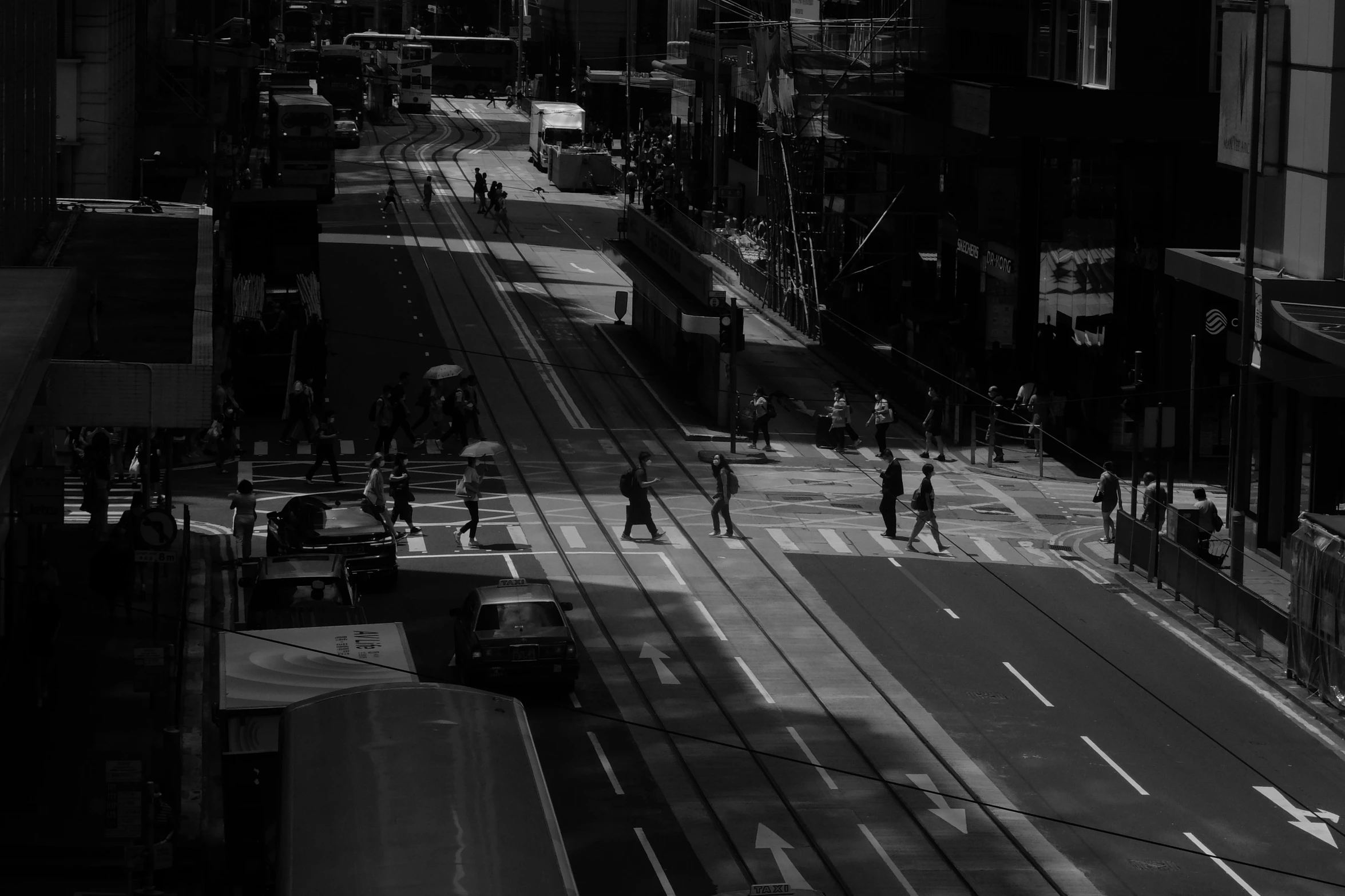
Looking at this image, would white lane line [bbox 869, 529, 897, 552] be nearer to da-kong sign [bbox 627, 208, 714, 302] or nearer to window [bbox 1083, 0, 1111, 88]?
da-kong sign [bbox 627, 208, 714, 302]

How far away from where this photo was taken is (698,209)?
85.5 metres

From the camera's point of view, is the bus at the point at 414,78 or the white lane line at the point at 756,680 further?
the bus at the point at 414,78

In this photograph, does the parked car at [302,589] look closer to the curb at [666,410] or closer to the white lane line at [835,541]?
the white lane line at [835,541]

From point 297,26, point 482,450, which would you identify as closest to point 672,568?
point 482,450

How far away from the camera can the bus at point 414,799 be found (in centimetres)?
1271

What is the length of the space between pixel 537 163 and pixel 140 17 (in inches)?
1331

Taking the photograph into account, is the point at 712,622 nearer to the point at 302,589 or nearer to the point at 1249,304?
the point at 302,589

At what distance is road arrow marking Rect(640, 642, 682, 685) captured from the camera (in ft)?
84.4

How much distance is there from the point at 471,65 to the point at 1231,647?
406 ft

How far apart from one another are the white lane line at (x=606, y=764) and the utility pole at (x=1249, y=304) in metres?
11.3

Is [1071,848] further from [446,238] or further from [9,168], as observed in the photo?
[446,238]

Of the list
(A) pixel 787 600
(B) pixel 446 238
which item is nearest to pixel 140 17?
(B) pixel 446 238

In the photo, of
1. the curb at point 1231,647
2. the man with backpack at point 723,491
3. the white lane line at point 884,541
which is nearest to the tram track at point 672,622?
the man with backpack at point 723,491

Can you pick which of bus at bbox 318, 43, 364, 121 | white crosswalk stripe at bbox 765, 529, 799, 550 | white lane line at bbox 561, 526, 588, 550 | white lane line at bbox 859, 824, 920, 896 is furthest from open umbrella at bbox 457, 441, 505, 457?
bus at bbox 318, 43, 364, 121
